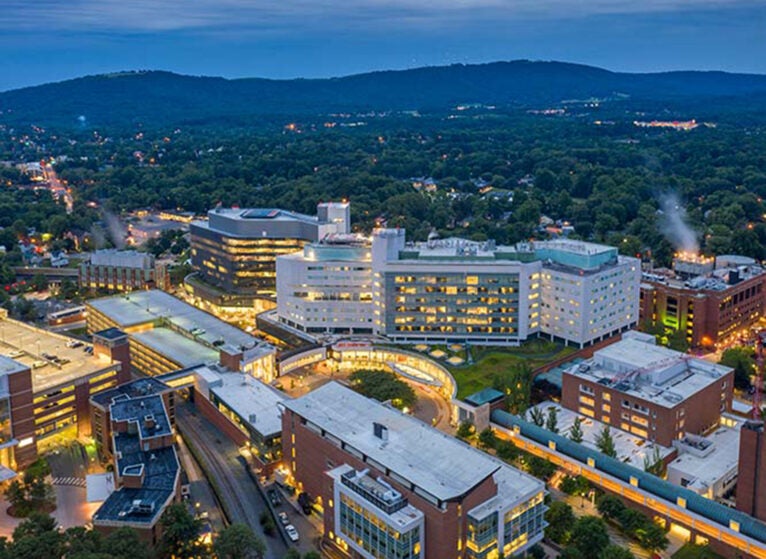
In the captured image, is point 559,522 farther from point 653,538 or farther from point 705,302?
point 705,302

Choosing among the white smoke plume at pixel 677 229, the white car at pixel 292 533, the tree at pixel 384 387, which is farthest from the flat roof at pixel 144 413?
the white smoke plume at pixel 677 229

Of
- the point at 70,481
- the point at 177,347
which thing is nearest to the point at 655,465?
the point at 70,481

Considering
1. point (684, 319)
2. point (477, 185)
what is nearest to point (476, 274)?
point (684, 319)

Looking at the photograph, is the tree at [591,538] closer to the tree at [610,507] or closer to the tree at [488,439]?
the tree at [610,507]

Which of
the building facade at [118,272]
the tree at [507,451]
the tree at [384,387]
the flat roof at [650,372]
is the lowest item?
the tree at [507,451]

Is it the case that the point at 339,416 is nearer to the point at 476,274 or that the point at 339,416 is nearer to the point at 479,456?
the point at 479,456

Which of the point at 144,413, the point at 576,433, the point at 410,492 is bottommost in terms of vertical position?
the point at 576,433
